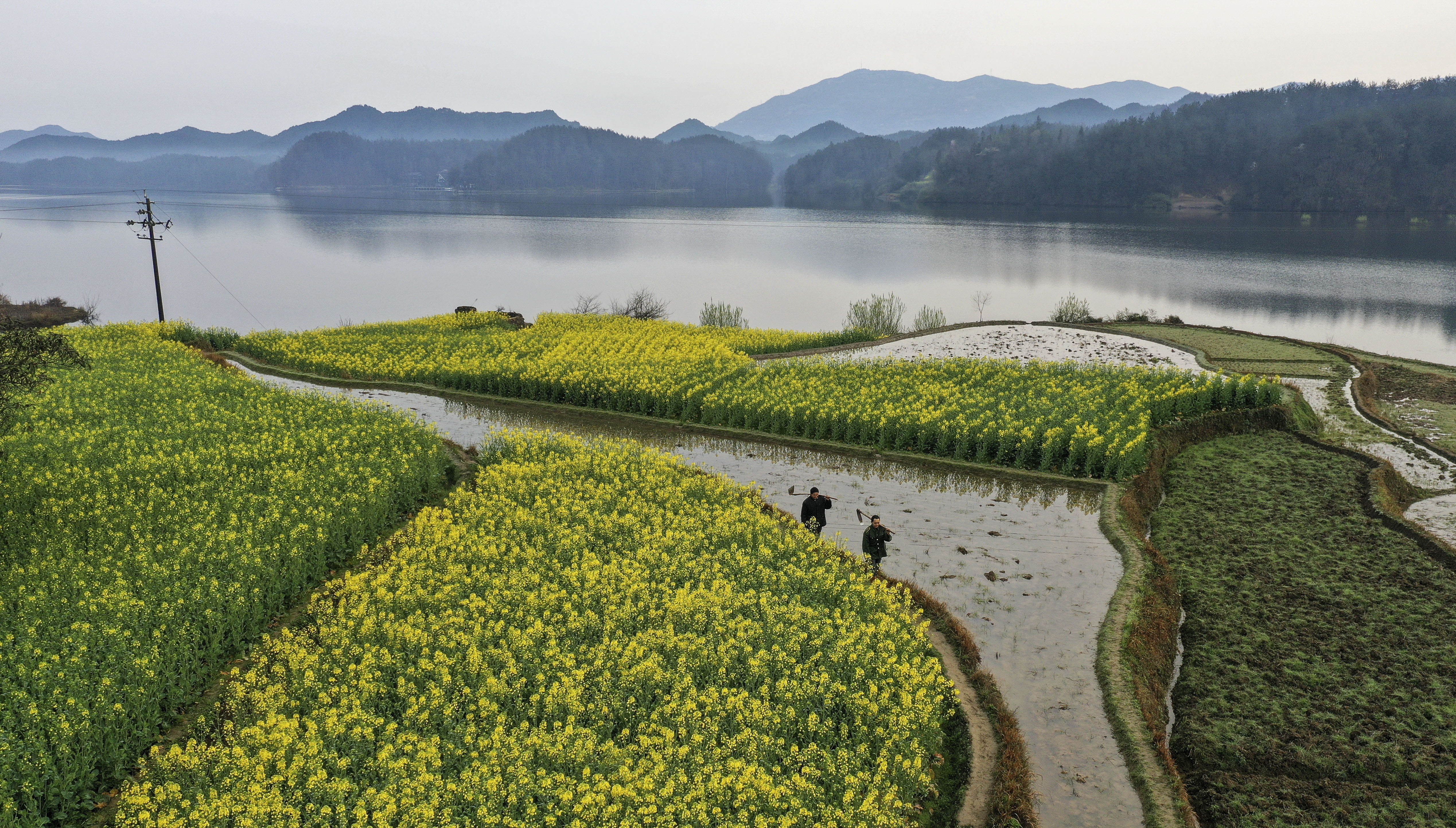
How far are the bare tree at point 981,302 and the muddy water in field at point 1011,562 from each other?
113 ft

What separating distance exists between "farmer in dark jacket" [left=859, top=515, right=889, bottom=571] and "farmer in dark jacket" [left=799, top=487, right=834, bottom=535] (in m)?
1.43

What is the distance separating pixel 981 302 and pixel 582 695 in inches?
2413

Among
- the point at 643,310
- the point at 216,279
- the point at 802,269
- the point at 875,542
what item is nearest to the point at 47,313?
the point at 216,279

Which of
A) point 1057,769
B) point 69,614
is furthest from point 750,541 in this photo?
point 69,614

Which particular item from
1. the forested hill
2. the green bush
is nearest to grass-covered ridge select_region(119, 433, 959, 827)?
the green bush

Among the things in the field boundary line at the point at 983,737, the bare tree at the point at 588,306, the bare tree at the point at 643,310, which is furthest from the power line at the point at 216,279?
the field boundary line at the point at 983,737

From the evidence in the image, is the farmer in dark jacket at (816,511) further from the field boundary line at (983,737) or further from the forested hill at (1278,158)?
the forested hill at (1278,158)

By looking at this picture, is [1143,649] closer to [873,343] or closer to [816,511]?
[816,511]

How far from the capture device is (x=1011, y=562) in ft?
53.1

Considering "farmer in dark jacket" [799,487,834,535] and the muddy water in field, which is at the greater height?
"farmer in dark jacket" [799,487,834,535]

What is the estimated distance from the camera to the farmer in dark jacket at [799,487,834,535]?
16.7 meters

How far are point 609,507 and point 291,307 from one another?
Answer: 217 feet

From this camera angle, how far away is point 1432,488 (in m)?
19.9

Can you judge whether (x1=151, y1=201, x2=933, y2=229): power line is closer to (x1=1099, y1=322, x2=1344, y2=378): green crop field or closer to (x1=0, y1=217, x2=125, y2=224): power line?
(x1=0, y1=217, x2=125, y2=224): power line
